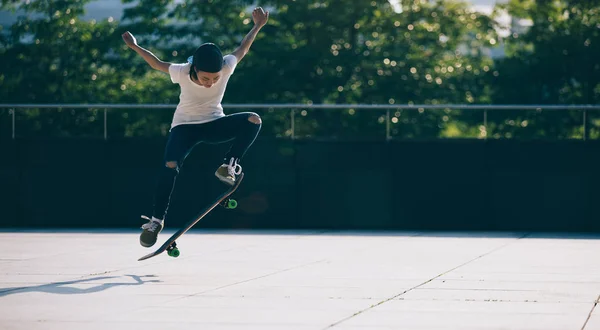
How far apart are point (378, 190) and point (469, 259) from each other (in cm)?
492

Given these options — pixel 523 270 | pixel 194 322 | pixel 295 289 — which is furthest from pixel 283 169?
pixel 194 322

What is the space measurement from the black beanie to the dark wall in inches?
252

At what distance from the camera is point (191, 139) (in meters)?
9.73

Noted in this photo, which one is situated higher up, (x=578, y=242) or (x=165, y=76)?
(x=165, y=76)

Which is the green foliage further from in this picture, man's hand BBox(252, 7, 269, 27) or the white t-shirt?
the white t-shirt

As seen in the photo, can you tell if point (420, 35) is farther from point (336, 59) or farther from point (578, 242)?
point (578, 242)

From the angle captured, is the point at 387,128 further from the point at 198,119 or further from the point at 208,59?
the point at 208,59

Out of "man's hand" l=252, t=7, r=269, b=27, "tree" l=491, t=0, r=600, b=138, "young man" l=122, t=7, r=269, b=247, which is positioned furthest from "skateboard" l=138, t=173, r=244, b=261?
"tree" l=491, t=0, r=600, b=138

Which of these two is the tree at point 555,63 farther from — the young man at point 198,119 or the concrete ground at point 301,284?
the young man at point 198,119

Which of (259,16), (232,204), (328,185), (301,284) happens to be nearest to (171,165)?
(232,204)

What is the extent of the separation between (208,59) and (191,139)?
0.96 meters

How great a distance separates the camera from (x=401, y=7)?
2994 cm

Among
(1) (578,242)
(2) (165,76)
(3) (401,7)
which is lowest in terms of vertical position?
(1) (578,242)

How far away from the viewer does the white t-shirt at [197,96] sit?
9.41m
